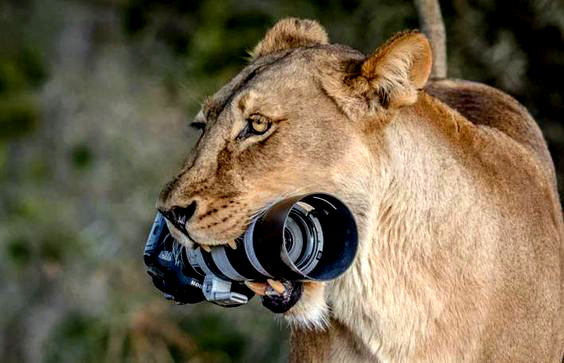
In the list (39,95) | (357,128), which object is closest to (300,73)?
(357,128)

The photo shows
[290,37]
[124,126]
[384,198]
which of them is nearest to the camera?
[384,198]

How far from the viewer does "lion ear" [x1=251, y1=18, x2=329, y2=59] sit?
5.31m

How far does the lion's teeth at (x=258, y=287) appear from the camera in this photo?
4.75 metres

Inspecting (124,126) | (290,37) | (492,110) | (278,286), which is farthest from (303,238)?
(124,126)

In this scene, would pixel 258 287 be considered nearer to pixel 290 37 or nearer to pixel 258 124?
pixel 258 124

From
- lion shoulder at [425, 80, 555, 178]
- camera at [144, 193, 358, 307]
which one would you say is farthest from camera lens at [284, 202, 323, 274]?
lion shoulder at [425, 80, 555, 178]

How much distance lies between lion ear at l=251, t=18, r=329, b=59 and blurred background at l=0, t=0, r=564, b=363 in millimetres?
3444

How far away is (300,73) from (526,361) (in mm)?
1079

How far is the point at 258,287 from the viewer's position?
4762 mm

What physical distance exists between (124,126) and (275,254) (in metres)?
9.38

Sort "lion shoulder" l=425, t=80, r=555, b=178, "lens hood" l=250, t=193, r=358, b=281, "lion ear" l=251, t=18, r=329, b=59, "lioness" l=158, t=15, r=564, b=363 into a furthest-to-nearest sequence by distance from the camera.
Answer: "lion shoulder" l=425, t=80, r=555, b=178, "lion ear" l=251, t=18, r=329, b=59, "lioness" l=158, t=15, r=564, b=363, "lens hood" l=250, t=193, r=358, b=281

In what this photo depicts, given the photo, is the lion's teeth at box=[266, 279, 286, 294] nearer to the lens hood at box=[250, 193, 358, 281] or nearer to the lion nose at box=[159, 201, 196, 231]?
the lens hood at box=[250, 193, 358, 281]

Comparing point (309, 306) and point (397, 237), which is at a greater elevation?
point (397, 237)

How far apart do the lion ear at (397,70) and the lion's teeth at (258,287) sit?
0.60 meters
